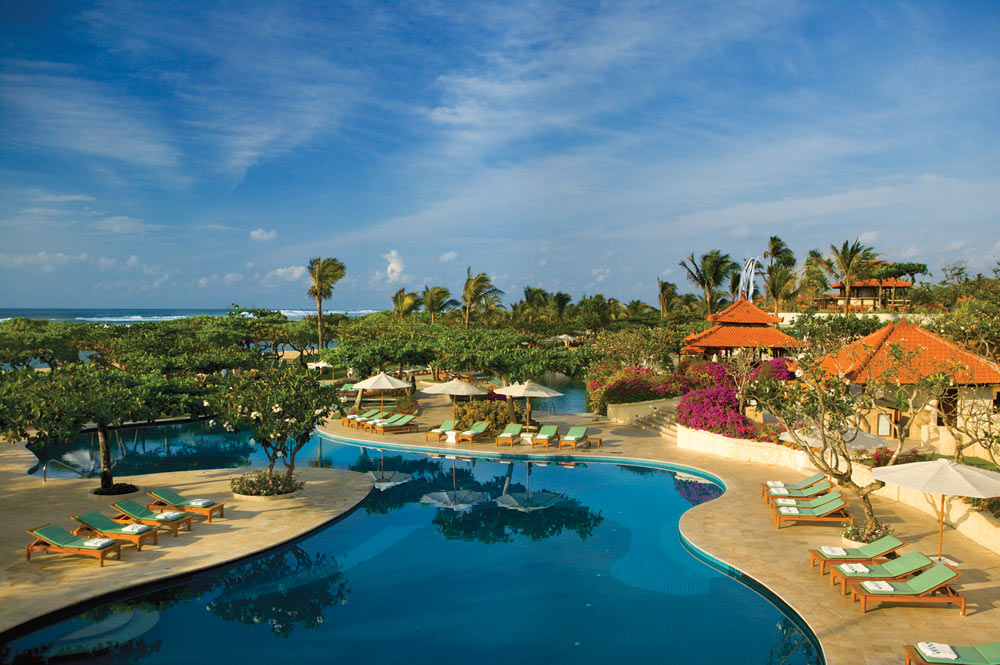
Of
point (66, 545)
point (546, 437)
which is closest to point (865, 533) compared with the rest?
point (546, 437)

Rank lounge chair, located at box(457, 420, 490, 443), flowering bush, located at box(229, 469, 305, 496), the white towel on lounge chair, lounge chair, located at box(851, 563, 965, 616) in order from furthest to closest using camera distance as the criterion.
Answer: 1. lounge chair, located at box(457, 420, 490, 443)
2. flowering bush, located at box(229, 469, 305, 496)
3. lounge chair, located at box(851, 563, 965, 616)
4. the white towel on lounge chair

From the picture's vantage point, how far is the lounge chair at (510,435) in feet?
68.4

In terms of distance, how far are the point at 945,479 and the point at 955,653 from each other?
3.86 m

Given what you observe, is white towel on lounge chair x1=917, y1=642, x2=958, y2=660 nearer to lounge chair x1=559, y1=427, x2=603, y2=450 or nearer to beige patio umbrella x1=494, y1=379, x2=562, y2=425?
lounge chair x1=559, y1=427, x2=603, y2=450

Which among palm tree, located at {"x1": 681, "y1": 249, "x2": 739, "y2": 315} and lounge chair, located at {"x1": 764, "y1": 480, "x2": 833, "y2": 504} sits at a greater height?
palm tree, located at {"x1": 681, "y1": 249, "x2": 739, "y2": 315}

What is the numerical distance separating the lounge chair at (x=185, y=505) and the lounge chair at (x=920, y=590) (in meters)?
12.1

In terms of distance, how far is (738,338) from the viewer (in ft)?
92.7

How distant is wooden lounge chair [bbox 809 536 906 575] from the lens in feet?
33.8

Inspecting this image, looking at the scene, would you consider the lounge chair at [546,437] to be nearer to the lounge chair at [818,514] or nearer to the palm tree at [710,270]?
the lounge chair at [818,514]

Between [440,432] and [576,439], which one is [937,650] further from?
[440,432]

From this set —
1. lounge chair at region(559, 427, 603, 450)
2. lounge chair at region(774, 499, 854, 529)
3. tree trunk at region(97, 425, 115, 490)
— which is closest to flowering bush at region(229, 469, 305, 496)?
tree trunk at region(97, 425, 115, 490)

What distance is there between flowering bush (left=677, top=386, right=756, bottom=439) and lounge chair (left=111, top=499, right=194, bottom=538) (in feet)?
48.0

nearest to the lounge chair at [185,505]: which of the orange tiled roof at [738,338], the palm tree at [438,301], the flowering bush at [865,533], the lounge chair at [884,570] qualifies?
the lounge chair at [884,570]

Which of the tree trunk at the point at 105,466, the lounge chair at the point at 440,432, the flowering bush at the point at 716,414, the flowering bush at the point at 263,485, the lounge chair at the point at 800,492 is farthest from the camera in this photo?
the lounge chair at the point at 440,432
